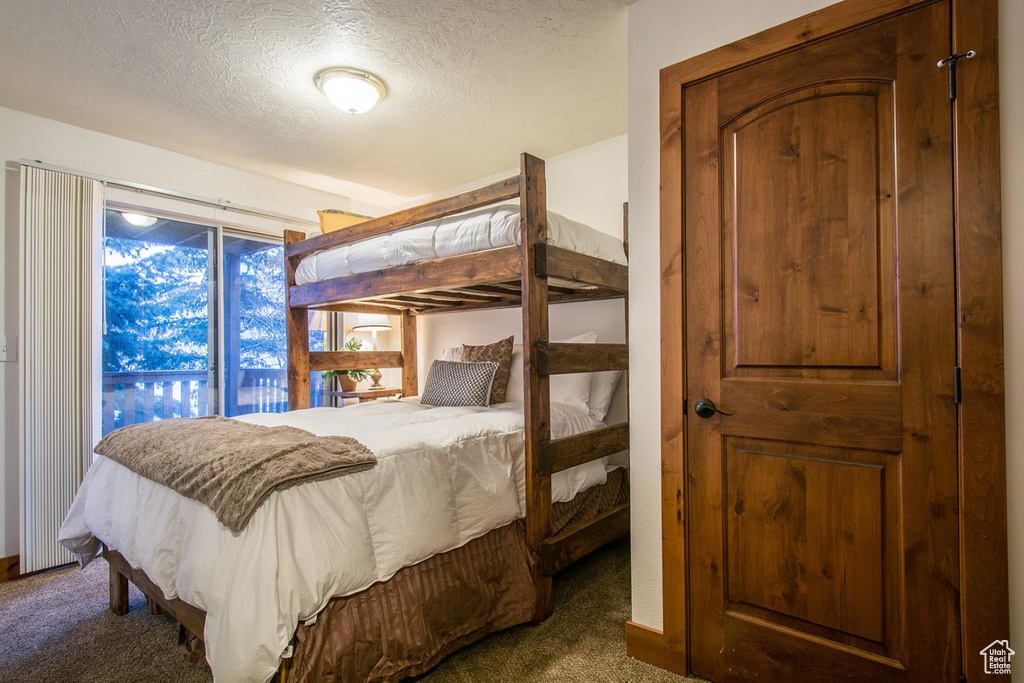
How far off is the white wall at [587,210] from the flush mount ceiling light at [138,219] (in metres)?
2.16

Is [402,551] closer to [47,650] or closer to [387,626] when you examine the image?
[387,626]

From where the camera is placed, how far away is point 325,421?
2385 millimetres

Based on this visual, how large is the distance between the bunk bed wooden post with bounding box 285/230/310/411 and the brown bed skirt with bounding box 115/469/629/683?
130 centimetres

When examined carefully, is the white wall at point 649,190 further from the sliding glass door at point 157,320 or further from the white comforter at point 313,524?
the sliding glass door at point 157,320

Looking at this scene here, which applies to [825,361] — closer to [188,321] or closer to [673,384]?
[673,384]

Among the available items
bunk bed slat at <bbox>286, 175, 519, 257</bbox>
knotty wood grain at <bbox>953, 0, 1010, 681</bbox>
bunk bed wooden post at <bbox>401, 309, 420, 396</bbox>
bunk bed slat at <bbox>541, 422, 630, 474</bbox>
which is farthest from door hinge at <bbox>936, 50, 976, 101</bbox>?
bunk bed wooden post at <bbox>401, 309, 420, 396</bbox>

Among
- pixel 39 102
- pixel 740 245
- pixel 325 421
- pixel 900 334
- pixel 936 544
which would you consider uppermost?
pixel 39 102

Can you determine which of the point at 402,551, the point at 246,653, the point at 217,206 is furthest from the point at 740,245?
the point at 217,206

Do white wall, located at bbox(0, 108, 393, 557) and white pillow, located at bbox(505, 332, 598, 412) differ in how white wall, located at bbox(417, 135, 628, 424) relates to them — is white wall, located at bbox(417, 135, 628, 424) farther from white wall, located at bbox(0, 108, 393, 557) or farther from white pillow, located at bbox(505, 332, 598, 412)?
white wall, located at bbox(0, 108, 393, 557)

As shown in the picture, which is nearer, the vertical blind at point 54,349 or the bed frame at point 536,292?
the bed frame at point 536,292

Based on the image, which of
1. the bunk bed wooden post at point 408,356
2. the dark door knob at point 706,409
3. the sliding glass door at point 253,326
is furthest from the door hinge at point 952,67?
the sliding glass door at point 253,326

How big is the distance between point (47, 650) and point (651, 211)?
108 inches

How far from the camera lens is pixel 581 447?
91.6 inches

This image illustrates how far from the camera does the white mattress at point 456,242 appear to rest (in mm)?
2197
